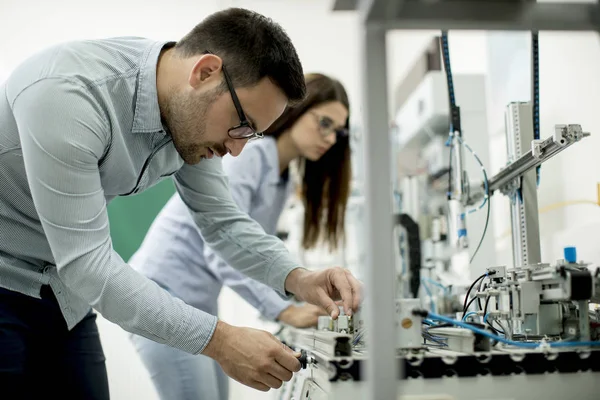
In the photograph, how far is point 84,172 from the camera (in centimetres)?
99

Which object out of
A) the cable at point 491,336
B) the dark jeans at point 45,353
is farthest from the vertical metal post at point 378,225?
the dark jeans at point 45,353

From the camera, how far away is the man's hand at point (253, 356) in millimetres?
973

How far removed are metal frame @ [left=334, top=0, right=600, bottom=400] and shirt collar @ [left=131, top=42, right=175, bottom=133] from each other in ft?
1.83

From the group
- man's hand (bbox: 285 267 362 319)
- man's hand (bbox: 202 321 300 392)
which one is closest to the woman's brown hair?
man's hand (bbox: 285 267 362 319)

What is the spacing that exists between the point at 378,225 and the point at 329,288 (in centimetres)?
67

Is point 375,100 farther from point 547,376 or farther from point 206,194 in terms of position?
point 206,194

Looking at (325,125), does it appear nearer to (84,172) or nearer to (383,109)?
(84,172)

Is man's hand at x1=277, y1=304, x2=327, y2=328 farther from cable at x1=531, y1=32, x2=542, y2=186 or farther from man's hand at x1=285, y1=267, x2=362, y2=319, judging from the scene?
cable at x1=531, y1=32, x2=542, y2=186

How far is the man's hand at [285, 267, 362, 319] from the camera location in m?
1.28

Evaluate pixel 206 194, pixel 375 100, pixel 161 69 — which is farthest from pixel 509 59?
pixel 375 100

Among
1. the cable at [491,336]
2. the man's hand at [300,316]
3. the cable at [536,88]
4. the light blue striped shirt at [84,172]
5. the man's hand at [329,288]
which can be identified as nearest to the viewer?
the cable at [491,336]

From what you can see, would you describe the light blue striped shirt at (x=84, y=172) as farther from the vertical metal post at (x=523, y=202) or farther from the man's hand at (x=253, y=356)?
the vertical metal post at (x=523, y=202)

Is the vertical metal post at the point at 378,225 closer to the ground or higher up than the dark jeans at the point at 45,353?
higher up

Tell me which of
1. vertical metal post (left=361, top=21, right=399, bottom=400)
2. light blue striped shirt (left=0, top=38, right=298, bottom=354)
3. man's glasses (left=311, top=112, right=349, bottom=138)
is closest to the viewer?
vertical metal post (left=361, top=21, right=399, bottom=400)
